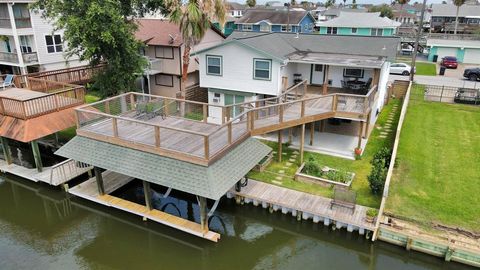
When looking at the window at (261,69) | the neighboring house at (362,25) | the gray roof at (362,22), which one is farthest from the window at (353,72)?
the gray roof at (362,22)

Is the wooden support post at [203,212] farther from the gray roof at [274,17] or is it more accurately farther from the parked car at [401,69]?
the gray roof at [274,17]

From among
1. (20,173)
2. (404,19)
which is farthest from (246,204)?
(404,19)

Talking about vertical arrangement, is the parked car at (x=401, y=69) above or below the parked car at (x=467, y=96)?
above

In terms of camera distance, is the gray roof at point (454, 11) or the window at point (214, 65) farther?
the gray roof at point (454, 11)

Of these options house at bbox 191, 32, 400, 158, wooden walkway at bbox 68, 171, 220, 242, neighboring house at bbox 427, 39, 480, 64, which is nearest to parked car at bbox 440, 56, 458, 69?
neighboring house at bbox 427, 39, 480, 64

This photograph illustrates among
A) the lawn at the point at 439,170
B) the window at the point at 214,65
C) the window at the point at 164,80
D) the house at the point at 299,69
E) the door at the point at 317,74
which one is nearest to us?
the lawn at the point at 439,170

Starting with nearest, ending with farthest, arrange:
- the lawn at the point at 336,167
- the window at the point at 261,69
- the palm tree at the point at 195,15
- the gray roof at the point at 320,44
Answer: the lawn at the point at 336,167, the palm tree at the point at 195,15, the window at the point at 261,69, the gray roof at the point at 320,44
